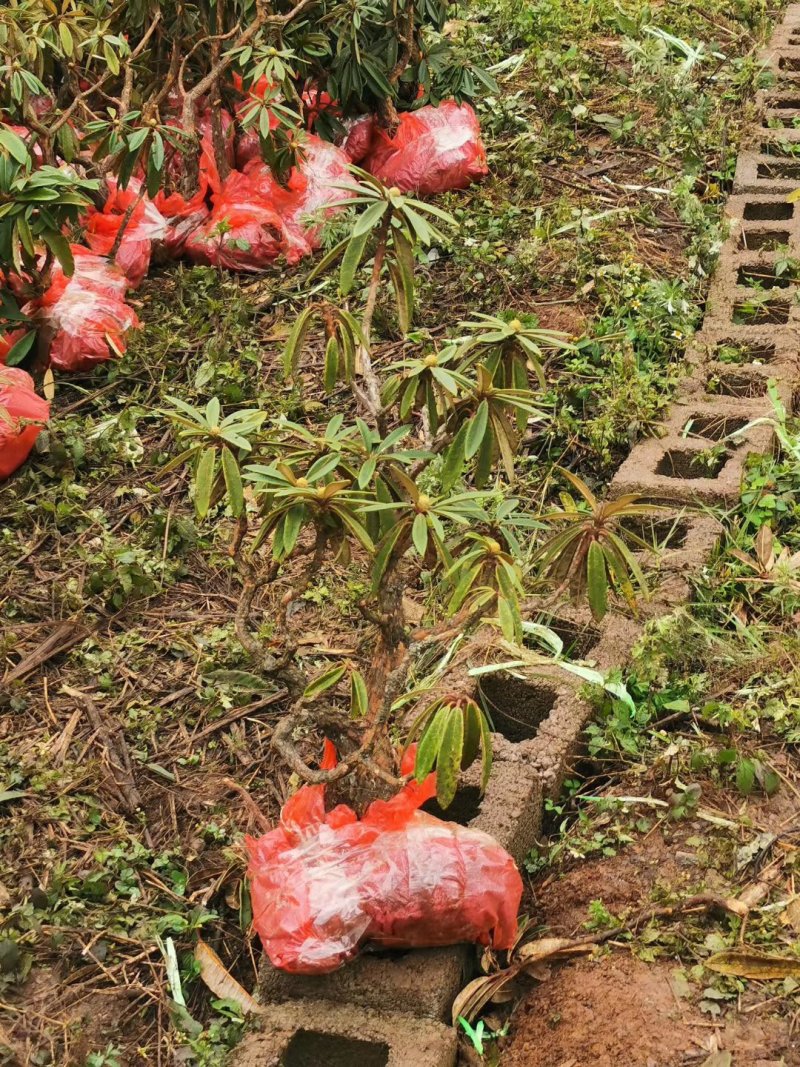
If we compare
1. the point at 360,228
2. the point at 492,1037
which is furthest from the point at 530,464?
the point at 492,1037

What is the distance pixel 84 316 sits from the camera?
4371 mm

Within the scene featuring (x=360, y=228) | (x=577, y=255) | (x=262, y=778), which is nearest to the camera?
(x=360, y=228)

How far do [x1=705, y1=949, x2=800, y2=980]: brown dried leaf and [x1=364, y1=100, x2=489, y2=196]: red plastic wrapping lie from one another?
3404 mm

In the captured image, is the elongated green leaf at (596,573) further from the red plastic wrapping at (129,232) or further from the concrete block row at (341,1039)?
the red plastic wrapping at (129,232)

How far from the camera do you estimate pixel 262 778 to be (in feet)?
10.3

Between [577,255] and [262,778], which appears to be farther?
[577,255]

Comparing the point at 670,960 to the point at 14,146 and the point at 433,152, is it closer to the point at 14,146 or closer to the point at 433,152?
the point at 14,146

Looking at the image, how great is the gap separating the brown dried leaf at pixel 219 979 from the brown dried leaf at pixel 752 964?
927 millimetres

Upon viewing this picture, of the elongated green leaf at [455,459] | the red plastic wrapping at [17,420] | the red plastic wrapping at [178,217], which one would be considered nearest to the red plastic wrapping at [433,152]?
the red plastic wrapping at [178,217]

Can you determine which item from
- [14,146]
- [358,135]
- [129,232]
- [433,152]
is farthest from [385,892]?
[358,135]

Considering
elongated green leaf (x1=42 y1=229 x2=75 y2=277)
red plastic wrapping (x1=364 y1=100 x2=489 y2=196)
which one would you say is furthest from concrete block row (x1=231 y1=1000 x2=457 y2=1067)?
red plastic wrapping (x1=364 y1=100 x2=489 y2=196)

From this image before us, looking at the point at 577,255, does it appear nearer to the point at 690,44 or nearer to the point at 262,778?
the point at 690,44

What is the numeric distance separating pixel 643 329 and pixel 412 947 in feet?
7.84

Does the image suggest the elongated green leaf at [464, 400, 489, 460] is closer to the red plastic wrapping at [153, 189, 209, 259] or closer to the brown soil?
the brown soil
